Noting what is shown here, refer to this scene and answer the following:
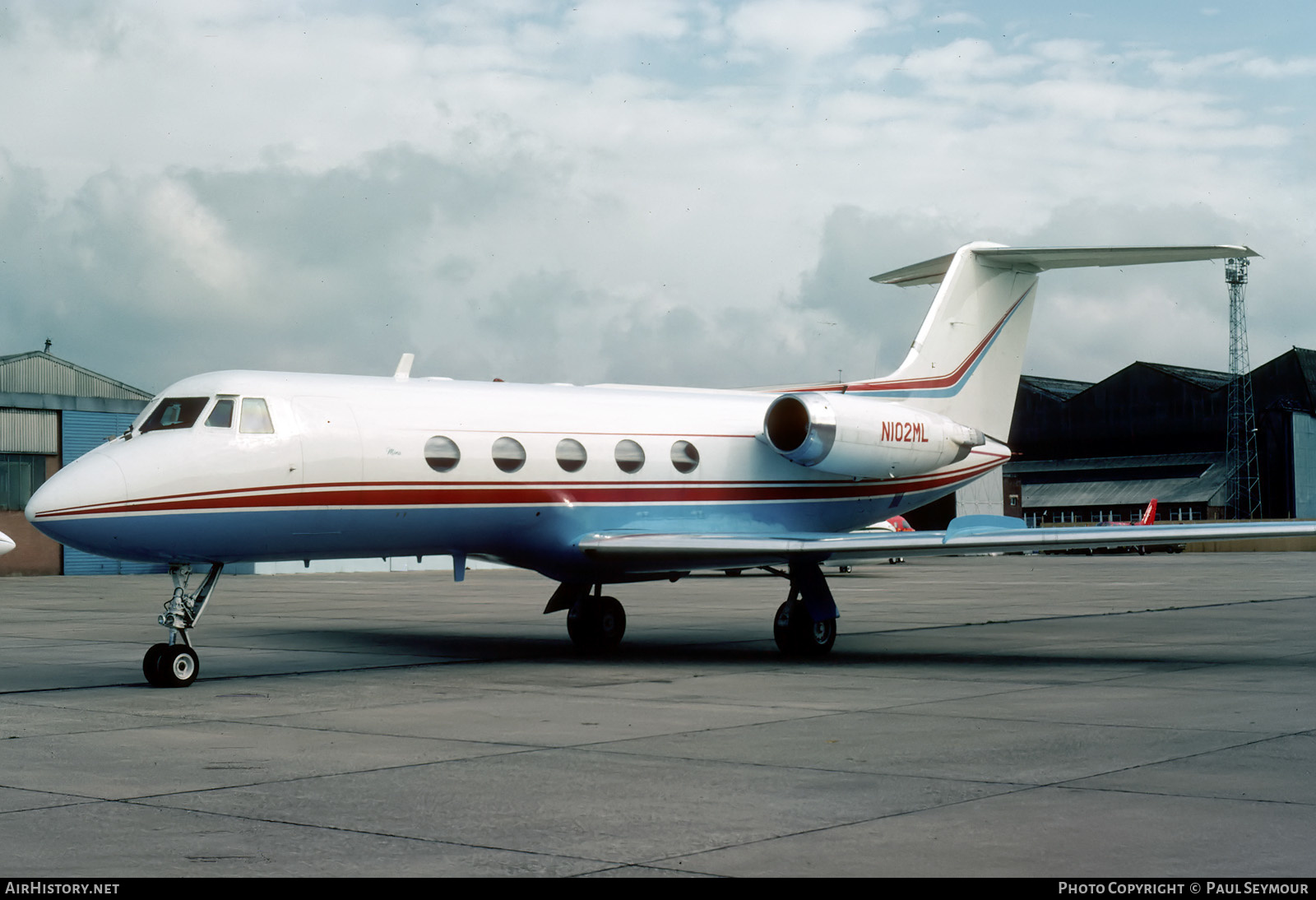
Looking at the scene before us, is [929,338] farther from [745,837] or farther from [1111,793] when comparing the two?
[745,837]

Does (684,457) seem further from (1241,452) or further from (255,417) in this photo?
(1241,452)

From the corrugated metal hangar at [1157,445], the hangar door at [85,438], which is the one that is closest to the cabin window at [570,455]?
the hangar door at [85,438]

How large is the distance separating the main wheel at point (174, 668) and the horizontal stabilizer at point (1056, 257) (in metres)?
11.9

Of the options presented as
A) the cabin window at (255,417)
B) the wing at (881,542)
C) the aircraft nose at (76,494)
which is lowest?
the wing at (881,542)

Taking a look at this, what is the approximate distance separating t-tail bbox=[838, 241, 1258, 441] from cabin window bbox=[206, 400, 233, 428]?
8.46m

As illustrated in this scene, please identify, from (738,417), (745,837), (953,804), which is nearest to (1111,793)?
(953,804)

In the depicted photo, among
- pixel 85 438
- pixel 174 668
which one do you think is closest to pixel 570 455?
pixel 174 668

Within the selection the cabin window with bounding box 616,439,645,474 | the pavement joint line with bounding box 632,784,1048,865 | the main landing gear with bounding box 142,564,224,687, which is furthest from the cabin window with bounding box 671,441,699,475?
the pavement joint line with bounding box 632,784,1048,865

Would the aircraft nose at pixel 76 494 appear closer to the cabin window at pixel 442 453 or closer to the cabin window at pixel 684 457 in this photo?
the cabin window at pixel 442 453

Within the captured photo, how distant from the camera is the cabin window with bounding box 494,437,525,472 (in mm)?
14844

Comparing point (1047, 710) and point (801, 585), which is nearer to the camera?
point (1047, 710)

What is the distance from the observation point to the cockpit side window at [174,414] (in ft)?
42.9

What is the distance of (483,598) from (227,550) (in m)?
15.8

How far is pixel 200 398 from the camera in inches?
520
